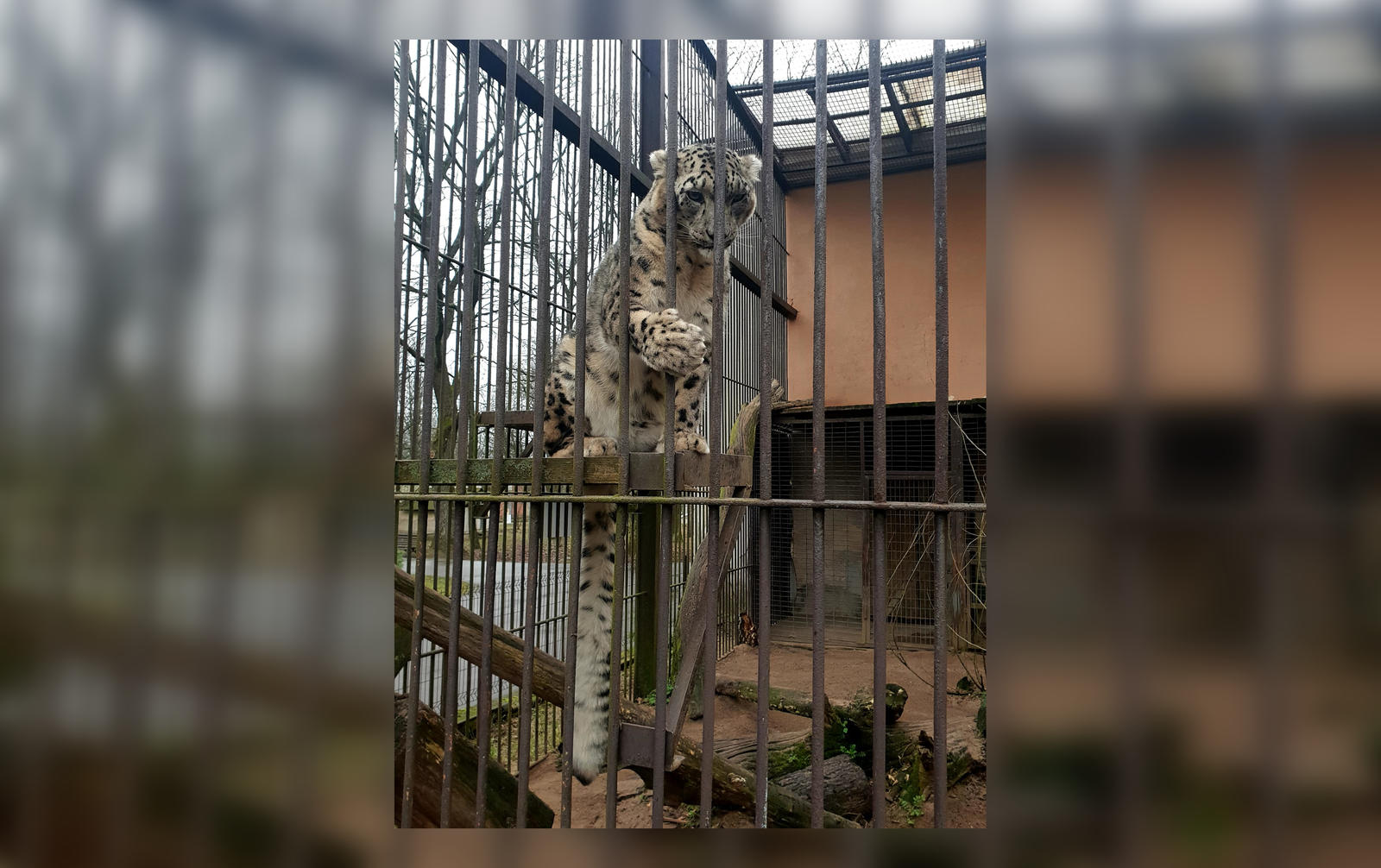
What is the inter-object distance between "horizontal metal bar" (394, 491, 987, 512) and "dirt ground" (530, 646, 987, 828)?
7.14 ft

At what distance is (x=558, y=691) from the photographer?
3805 mm

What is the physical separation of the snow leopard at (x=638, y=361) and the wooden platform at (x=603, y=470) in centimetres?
62

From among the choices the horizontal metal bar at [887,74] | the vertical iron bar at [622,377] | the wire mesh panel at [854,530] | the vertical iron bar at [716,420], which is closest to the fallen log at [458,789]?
the vertical iron bar at [622,377]

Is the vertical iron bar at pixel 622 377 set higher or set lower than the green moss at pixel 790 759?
higher

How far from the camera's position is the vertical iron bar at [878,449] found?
6.16ft

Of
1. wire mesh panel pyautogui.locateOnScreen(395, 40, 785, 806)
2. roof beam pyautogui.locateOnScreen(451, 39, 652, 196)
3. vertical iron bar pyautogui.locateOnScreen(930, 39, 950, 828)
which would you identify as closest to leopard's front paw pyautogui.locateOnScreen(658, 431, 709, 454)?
wire mesh panel pyautogui.locateOnScreen(395, 40, 785, 806)

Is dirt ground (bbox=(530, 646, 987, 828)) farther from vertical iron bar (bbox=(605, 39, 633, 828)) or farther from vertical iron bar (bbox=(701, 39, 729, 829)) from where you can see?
vertical iron bar (bbox=(701, 39, 729, 829))

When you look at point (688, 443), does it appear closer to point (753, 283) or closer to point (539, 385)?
point (539, 385)

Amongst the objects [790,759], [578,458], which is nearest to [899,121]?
[790,759]

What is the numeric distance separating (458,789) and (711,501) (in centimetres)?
206

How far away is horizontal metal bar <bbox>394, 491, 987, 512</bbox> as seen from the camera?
1962mm

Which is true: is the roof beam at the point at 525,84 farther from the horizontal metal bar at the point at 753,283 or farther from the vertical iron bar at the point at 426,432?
the horizontal metal bar at the point at 753,283
